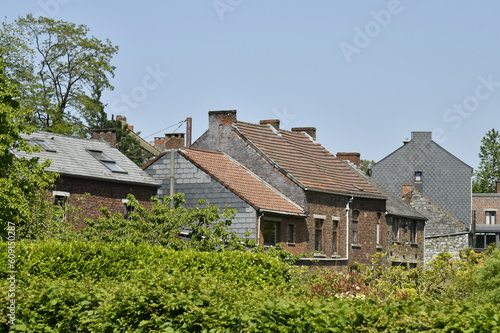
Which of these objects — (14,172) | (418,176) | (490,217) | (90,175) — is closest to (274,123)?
(90,175)

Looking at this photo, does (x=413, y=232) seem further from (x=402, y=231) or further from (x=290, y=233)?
(x=290, y=233)

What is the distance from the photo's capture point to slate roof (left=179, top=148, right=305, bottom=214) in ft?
144

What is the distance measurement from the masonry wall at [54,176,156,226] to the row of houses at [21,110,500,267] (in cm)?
5

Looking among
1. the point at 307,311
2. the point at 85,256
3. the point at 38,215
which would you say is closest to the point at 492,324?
the point at 307,311

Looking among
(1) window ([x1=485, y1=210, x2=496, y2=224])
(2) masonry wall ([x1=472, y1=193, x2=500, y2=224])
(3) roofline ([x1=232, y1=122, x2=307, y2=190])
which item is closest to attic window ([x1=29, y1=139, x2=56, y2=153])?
(3) roofline ([x1=232, y1=122, x2=307, y2=190])

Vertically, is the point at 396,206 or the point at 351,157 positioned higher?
the point at 351,157

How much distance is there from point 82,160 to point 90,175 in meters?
1.88

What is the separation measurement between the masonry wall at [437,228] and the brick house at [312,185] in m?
13.0

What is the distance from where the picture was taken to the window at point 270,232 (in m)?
43.6

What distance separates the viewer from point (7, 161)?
31797 millimetres

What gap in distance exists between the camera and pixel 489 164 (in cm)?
11494

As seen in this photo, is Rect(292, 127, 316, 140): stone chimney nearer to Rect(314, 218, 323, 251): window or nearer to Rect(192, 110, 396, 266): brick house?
Rect(192, 110, 396, 266): brick house

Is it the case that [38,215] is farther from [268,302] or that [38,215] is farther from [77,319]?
[268,302]

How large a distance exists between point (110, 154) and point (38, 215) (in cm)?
1485
